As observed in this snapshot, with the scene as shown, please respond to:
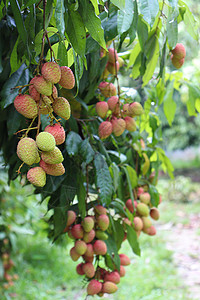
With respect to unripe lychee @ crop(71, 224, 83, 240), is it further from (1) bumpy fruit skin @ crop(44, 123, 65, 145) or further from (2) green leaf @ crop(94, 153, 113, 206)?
(1) bumpy fruit skin @ crop(44, 123, 65, 145)

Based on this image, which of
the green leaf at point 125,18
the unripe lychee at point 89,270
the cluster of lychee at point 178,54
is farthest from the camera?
the unripe lychee at point 89,270

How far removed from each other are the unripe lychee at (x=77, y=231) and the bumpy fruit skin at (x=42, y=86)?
46 centimetres

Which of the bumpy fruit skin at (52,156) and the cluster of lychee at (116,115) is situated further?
the cluster of lychee at (116,115)

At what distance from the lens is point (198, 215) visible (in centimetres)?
465

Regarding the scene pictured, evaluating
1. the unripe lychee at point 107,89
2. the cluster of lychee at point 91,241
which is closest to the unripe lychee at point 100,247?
the cluster of lychee at point 91,241

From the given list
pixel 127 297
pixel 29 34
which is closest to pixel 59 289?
pixel 127 297

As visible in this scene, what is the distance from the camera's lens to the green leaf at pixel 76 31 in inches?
19.6

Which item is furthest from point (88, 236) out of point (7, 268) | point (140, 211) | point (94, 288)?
point (7, 268)

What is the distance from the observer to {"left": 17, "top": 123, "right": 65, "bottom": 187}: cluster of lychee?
16.8 inches

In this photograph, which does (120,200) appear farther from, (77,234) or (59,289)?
(59,289)

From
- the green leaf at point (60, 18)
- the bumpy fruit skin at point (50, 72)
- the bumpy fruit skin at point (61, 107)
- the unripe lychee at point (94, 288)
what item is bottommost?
the unripe lychee at point (94, 288)

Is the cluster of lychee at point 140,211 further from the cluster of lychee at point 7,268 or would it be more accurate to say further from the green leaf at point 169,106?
the cluster of lychee at point 7,268

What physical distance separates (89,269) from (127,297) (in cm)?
162

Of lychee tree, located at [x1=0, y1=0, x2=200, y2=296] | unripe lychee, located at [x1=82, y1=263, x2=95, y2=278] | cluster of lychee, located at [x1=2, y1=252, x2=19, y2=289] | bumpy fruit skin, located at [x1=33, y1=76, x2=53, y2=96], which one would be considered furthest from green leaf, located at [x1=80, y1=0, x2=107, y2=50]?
→ cluster of lychee, located at [x1=2, y1=252, x2=19, y2=289]
